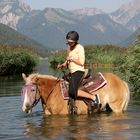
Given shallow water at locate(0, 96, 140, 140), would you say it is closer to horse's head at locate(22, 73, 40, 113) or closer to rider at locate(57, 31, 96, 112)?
horse's head at locate(22, 73, 40, 113)

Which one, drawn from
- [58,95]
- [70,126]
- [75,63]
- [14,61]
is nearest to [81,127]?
[70,126]

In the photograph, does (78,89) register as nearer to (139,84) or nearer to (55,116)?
(55,116)

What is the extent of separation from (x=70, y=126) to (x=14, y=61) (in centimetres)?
2646

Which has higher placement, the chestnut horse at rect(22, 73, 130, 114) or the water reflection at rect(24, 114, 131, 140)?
the chestnut horse at rect(22, 73, 130, 114)

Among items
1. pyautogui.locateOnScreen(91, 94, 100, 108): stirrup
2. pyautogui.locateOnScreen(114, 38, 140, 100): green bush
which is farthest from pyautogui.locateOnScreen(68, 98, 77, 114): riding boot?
pyautogui.locateOnScreen(114, 38, 140, 100): green bush

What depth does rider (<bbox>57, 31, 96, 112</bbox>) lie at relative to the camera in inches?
471

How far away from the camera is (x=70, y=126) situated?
11.1 metres

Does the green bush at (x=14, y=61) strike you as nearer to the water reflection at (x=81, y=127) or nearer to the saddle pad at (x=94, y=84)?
the saddle pad at (x=94, y=84)

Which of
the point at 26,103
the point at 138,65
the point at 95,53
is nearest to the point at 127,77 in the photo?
the point at 138,65

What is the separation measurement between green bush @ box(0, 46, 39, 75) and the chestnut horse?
74.2 feet

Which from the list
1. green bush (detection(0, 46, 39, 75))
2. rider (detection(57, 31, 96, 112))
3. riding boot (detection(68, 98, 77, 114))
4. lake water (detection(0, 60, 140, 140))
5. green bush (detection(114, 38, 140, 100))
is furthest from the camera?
green bush (detection(0, 46, 39, 75))

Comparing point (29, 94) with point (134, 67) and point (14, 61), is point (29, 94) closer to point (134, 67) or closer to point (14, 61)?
point (134, 67)

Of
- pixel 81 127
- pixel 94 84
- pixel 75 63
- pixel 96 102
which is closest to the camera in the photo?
pixel 81 127

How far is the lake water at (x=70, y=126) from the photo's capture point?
32.2ft
